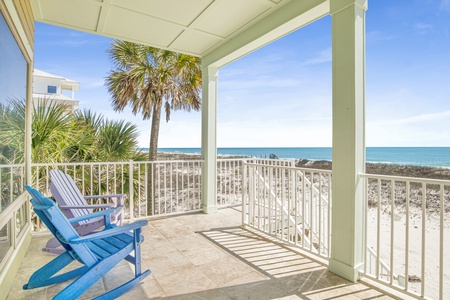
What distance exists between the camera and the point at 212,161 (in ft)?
14.5

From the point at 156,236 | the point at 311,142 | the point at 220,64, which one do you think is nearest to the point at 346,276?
the point at 156,236

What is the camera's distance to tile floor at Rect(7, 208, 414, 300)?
1947 millimetres

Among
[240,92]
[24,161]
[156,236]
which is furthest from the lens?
[240,92]

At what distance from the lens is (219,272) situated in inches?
91.0

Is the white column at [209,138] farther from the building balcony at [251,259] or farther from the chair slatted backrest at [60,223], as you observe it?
the chair slatted backrest at [60,223]

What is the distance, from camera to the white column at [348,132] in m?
2.13

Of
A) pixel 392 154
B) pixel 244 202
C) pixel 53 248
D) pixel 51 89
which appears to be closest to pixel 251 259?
pixel 244 202

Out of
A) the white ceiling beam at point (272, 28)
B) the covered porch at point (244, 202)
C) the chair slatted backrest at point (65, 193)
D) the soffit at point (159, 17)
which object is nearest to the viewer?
the covered porch at point (244, 202)

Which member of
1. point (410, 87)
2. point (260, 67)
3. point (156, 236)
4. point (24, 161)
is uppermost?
point (260, 67)

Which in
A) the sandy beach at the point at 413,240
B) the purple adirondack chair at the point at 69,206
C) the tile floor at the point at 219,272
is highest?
the purple adirondack chair at the point at 69,206

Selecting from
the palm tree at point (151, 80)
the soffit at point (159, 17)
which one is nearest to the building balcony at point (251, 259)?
the soffit at point (159, 17)

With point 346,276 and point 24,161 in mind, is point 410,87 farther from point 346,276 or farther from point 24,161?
point 24,161

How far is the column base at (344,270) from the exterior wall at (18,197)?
2.68m

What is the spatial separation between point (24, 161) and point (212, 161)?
2.66 meters
